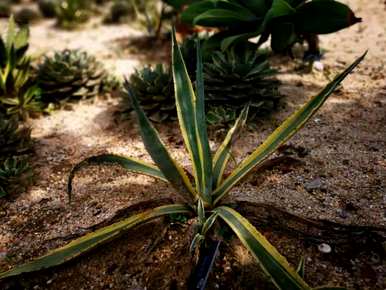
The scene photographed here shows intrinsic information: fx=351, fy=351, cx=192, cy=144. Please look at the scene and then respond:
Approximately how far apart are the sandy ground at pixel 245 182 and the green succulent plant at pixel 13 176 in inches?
2.8

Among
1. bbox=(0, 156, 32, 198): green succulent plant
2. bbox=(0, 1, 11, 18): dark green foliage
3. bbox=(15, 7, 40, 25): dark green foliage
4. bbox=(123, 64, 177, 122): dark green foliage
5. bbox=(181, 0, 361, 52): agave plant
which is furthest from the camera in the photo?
bbox=(0, 1, 11, 18): dark green foliage

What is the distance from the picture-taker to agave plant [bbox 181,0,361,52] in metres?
2.24

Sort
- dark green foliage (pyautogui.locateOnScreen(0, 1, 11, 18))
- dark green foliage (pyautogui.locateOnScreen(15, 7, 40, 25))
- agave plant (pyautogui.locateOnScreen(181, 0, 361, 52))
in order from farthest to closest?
dark green foliage (pyautogui.locateOnScreen(0, 1, 11, 18))
dark green foliage (pyautogui.locateOnScreen(15, 7, 40, 25))
agave plant (pyautogui.locateOnScreen(181, 0, 361, 52))

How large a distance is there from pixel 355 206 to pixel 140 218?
3.49 feet

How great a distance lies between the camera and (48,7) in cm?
516

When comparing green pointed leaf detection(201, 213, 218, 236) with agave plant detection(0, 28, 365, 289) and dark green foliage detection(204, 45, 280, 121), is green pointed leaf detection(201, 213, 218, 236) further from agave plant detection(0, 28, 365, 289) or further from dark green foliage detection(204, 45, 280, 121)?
dark green foliage detection(204, 45, 280, 121)

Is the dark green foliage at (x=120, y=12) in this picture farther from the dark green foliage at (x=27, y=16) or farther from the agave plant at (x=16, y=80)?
the agave plant at (x=16, y=80)

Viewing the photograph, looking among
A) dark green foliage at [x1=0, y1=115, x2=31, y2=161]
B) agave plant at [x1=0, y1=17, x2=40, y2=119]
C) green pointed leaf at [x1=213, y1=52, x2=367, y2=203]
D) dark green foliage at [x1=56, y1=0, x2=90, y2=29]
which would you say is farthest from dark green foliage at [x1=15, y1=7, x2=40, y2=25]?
green pointed leaf at [x1=213, y1=52, x2=367, y2=203]

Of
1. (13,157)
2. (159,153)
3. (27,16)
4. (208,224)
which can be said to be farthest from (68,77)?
(27,16)

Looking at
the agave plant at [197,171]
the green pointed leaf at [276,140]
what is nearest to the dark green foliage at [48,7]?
the agave plant at [197,171]

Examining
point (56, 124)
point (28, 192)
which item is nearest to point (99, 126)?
point (56, 124)

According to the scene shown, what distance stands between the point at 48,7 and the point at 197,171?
4714mm

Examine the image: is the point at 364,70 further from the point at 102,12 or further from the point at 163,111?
the point at 102,12

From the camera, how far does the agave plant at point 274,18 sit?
7.34 ft
